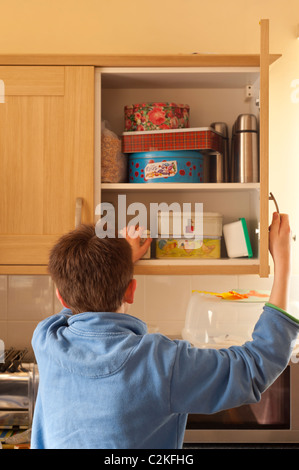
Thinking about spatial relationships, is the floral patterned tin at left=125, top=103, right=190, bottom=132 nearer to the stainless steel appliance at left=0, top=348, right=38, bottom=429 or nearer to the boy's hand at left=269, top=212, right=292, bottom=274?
the boy's hand at left=269, top=212, right=292, bottom=274

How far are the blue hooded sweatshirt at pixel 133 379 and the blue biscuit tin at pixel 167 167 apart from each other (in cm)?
62

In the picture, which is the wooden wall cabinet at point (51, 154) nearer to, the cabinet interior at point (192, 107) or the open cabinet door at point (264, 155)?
the cabinet interior at point (192, 107)

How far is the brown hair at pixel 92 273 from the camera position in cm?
85

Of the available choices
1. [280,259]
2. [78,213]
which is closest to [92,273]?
[280,259]

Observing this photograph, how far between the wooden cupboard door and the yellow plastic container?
0.22 m

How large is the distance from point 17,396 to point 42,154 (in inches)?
26.1

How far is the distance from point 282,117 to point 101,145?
26.2 inches

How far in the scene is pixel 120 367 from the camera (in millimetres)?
763

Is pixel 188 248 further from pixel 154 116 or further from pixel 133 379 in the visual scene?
pixel 133 379
